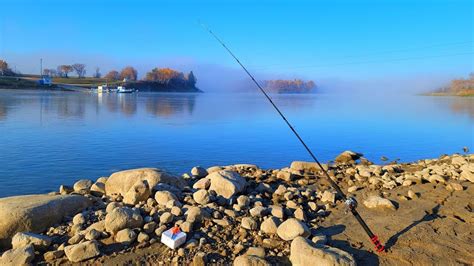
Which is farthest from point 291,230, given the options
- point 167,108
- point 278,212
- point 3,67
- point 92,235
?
point 3,67

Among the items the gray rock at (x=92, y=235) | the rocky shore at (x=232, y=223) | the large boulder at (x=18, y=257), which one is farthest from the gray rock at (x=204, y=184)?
the large boulder at (x=18, y=257)

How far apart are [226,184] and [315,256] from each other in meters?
3.27

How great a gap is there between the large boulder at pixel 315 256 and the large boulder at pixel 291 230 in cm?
47

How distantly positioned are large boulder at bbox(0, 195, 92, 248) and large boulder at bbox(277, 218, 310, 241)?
3942 mm

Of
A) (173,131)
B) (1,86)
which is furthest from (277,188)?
(1,86)

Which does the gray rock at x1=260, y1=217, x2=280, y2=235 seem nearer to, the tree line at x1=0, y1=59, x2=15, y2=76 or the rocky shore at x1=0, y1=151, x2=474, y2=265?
the rocky shore at x1=0, y1=151, x2=474, y2=265

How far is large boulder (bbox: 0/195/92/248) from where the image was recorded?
595 cm

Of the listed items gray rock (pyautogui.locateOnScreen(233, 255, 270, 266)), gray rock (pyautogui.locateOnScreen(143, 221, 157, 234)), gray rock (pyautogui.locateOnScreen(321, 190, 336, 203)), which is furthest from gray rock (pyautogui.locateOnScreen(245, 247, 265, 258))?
gray rock (pyautogui.locateOnScreen(321, 190, 336, 203))

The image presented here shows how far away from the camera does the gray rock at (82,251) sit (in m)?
5.17

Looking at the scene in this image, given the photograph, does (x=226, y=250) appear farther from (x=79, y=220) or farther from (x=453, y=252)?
(x=453, y=252)

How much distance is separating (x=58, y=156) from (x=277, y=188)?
32.5 feet

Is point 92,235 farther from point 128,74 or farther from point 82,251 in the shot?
point 128,74

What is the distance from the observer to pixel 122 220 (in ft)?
19.2

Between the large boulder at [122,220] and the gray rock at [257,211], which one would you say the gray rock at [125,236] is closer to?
the large boulder at [122,220]
